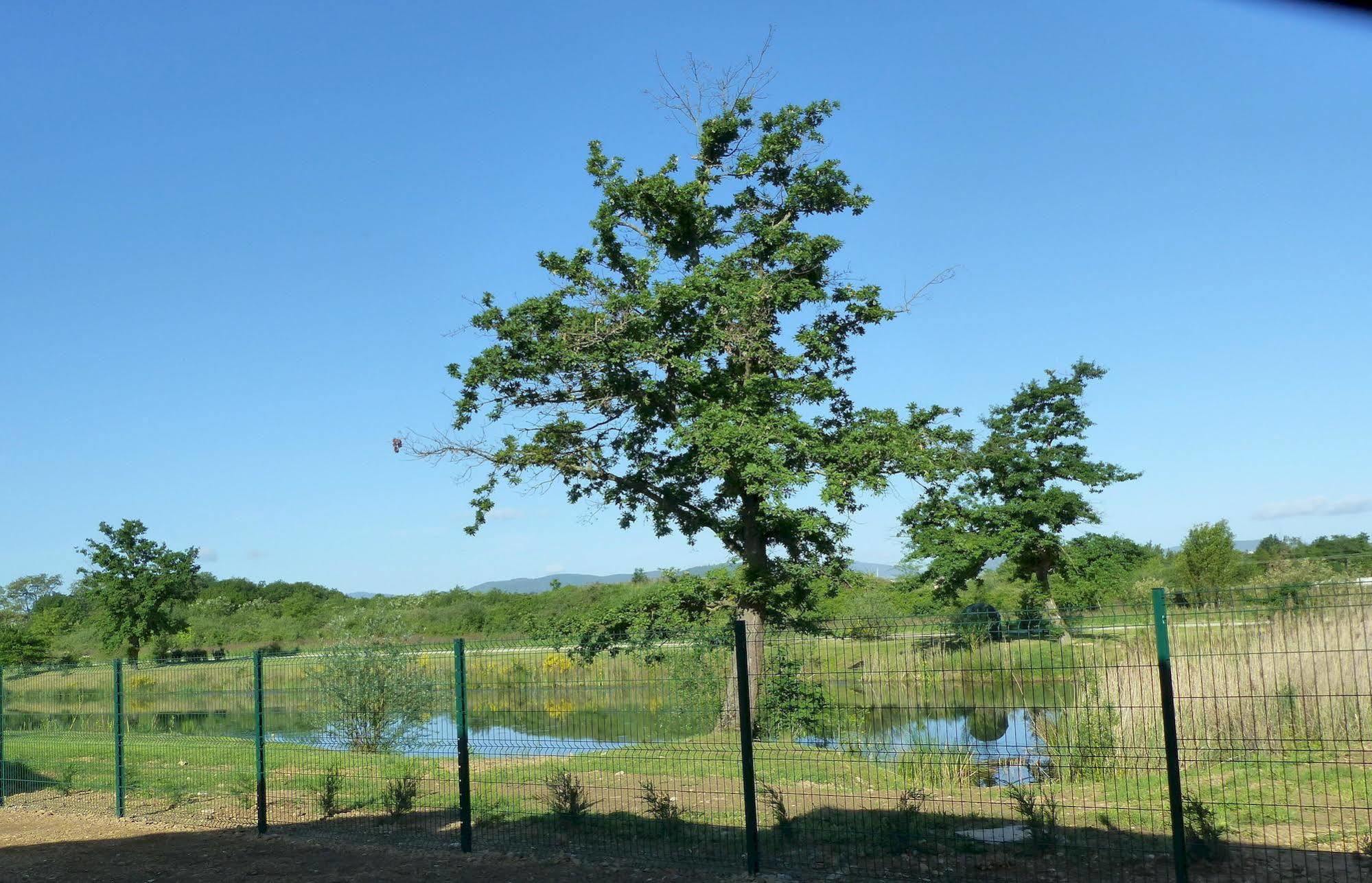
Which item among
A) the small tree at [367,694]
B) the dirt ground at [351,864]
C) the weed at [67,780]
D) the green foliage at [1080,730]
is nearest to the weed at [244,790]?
the dirt ground at [351,864]

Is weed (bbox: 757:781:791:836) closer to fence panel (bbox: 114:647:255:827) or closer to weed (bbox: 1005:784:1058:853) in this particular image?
weed (bbox: 1005:784:1058:853)

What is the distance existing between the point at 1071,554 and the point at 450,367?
89.1ft

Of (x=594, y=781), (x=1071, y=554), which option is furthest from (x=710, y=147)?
(x=1071, y=554)

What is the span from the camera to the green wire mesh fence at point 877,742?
7.32 metres

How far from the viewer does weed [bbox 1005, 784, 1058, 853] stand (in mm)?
8031

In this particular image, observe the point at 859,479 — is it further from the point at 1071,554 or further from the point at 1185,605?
the point at 1071,554

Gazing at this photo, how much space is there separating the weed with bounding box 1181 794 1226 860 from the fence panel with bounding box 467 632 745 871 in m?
3.38

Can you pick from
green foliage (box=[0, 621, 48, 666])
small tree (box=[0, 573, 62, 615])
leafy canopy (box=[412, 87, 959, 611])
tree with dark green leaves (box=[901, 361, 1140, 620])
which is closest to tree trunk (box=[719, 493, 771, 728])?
leafy canopy (box=[412, 87, 959, 611])

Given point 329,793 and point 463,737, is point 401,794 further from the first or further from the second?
point 463,737

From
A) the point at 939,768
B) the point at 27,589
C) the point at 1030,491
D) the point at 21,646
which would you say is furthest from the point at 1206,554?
the point at 27,589

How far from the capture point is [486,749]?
9.84 m

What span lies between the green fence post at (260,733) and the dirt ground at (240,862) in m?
0.23

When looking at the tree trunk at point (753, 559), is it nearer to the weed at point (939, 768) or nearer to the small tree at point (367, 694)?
the small tree at point (367, 694)

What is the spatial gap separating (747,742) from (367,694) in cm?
690
